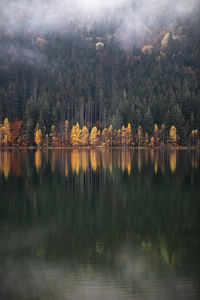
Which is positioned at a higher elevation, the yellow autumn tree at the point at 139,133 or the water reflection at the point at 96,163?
the yellow autumn tree at the point at 139,133

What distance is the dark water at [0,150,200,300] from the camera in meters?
9.12


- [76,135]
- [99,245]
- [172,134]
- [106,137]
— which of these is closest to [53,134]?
[76,135]

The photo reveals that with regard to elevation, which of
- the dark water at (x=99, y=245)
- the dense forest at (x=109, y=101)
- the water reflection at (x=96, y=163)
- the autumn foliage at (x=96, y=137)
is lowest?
the dark water at (x=99, y=245)

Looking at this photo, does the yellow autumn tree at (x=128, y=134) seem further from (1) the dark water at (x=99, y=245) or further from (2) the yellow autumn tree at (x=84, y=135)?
(1) the dark water at (x=99, y=245)

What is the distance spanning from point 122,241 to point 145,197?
9.46m

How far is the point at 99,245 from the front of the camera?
12.4 metres

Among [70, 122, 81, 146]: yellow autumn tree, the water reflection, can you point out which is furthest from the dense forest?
the water reflection

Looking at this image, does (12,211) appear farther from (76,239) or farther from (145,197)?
(145,197)

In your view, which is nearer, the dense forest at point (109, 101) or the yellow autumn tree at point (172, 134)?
the yellow autumn tree at point (172, 134)

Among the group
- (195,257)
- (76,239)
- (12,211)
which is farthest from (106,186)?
(195,257)

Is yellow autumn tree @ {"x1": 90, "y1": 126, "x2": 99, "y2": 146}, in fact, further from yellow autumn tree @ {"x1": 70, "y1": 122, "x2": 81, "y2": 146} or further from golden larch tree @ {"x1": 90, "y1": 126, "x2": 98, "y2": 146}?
yellow autumn tree @ {"x1": 70, "y1": 122, "x2": 81, "y2": 146}

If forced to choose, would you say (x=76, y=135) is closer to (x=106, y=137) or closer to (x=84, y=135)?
(x=84, y=135)

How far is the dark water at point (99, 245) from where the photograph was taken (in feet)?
29.9

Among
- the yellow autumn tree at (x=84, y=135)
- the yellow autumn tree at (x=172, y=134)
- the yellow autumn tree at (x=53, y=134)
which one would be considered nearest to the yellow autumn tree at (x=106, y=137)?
the yellow autumn tree at (x=84, y=135)
